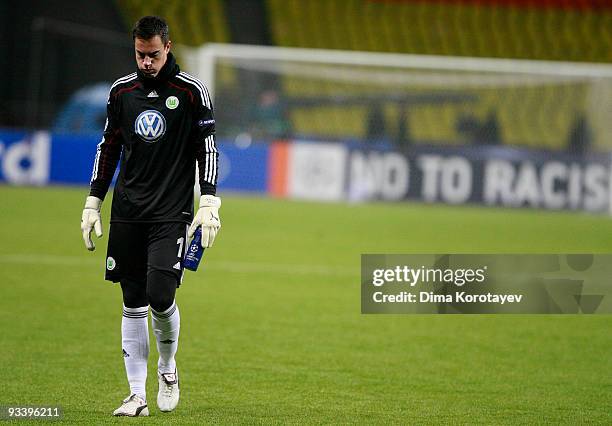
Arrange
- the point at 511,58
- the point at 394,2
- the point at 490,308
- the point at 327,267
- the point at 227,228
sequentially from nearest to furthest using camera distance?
1. the point at 490,308
2. the point at 327,267
3. the point at 227,228
4. the point at 511,58
5. the point at 394,2

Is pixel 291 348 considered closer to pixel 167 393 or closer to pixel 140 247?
pixel 167 393

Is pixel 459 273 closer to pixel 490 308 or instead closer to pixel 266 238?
pixel 490 308

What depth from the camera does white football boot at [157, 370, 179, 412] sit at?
5605 millimetres

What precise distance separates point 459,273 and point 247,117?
55.1ft

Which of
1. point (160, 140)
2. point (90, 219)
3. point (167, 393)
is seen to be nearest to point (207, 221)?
point (160, 140)

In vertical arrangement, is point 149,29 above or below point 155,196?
above

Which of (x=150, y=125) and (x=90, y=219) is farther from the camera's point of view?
(x=90, y=219)

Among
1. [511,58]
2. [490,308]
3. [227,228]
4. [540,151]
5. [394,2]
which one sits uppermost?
[394,2]

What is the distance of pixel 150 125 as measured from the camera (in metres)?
5.49

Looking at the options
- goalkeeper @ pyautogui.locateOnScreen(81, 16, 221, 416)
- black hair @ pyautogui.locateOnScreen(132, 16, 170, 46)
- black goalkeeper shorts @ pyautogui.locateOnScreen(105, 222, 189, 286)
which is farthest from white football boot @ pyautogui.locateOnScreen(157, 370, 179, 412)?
black hair @ pyautogui.locateOnScreen(132, 16, 170, 46)

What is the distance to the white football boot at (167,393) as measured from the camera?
5.61 m

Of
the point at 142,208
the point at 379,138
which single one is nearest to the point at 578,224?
the point at 379,138

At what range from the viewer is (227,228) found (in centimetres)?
1725

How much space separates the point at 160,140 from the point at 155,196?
282 millimetres
